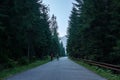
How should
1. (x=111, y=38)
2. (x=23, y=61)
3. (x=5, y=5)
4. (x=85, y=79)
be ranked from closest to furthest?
(x=85, y=79)
(x=5, y=5)
(x=111, y=38)
(x=23, y=61)

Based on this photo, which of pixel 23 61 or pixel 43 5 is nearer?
pixel 23 61

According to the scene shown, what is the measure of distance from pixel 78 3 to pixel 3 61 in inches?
1114

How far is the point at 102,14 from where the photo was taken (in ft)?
117

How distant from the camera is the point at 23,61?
42.4 meters

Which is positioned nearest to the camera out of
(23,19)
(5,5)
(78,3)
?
(5,5)

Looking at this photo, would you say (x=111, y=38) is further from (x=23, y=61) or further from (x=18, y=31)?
(x=23, y=61)

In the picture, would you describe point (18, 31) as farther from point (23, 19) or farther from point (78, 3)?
point (78, 3)

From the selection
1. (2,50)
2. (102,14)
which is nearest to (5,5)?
(2,50)

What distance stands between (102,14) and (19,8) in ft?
33.2

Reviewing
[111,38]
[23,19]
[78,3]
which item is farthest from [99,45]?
[78,3]

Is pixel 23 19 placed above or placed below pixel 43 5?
below

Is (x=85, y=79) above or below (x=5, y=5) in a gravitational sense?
below

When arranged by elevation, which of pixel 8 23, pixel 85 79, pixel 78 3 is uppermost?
pixel 78 3

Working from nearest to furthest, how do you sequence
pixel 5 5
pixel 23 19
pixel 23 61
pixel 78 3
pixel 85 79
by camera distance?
pixel 85 79 → pixel 5 5 → pixel 23 19 → pixel 23 61 → pixel 78 3
